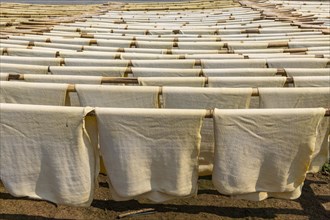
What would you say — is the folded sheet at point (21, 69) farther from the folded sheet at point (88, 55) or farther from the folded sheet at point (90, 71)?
the folded sheet at point (88, 55)

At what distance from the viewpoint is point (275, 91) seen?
8.98ft

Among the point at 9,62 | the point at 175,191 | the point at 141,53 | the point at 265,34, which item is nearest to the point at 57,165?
the point at 175,191

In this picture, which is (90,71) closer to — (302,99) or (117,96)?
(117,96)

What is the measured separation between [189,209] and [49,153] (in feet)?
7.63

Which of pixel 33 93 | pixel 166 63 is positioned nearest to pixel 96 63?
pixel 166 63

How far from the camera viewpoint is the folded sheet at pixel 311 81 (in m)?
3.01

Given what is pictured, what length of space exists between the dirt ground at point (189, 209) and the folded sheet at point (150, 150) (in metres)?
Result: 1.60

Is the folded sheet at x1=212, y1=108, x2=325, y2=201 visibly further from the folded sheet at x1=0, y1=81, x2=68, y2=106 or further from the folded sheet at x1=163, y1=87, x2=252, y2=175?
the folded sheet at x1=0, y1=81, x2=68, y2=106

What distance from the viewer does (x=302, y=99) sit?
2.80 m

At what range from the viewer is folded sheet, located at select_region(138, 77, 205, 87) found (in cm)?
307

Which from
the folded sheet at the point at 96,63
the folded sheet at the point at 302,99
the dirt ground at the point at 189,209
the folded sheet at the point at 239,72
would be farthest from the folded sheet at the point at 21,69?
the folded sheet at the point at 302,99

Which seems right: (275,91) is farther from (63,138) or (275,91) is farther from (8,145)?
(8,145)

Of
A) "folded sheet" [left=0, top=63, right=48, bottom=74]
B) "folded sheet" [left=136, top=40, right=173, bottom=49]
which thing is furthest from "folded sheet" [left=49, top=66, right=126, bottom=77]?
"folded sheet" [left=136, top=40, right=173, bottom=49]

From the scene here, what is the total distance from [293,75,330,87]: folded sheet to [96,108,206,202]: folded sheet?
1094mm
